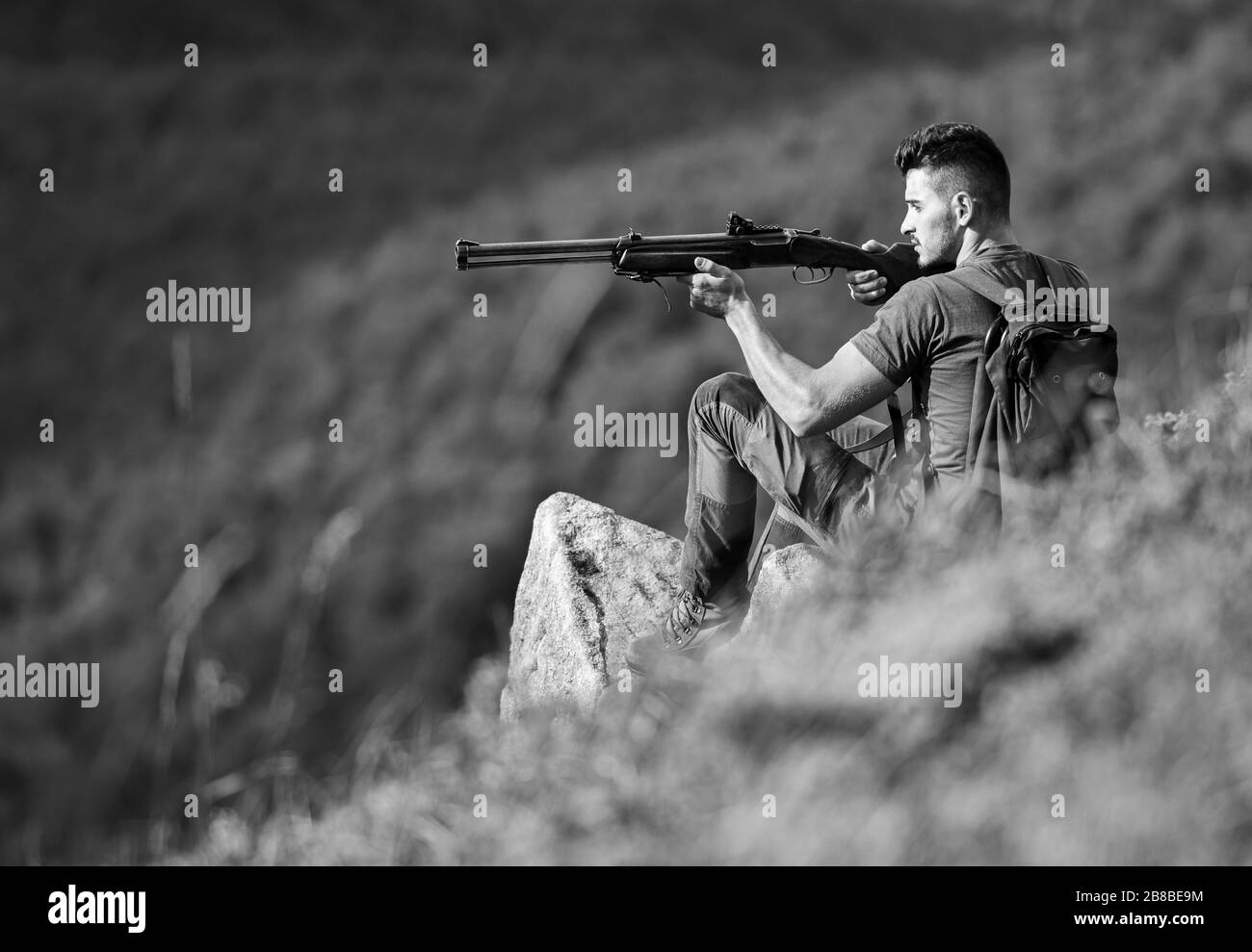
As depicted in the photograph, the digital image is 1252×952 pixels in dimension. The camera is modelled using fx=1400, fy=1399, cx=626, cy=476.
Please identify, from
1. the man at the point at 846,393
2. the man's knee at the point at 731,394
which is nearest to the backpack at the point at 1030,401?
the man at the point at 846,393

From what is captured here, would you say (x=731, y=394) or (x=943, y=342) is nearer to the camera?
(x=943, y=342)

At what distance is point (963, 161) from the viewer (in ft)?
13.2

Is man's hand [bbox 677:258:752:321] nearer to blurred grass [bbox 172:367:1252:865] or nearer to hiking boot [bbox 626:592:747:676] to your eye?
hiking boot [bbox 626:592:747:676]

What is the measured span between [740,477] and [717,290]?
58 centimetres

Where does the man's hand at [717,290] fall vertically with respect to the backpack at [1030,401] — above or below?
above

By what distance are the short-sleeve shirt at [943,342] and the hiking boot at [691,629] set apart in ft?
2.55

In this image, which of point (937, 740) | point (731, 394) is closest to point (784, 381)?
point (731, 394)

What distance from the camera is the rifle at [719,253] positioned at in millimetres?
4523

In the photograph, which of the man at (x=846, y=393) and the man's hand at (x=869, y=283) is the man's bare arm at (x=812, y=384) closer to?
the man at (x=846, y=393)

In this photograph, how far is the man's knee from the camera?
4.22 meters

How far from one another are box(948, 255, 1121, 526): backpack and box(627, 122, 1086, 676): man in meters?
0.12

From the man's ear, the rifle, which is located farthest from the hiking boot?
the man's ear

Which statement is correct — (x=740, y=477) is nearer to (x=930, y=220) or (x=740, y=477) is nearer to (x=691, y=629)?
(x=691, y=629)

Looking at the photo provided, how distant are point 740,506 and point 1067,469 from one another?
1.01 meters
